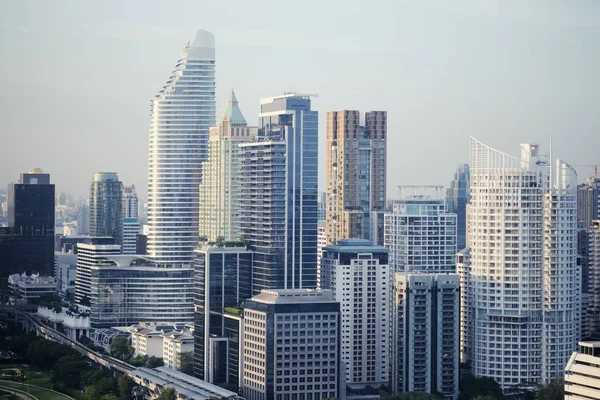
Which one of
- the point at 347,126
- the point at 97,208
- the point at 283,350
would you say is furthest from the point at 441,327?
the point at 97,208

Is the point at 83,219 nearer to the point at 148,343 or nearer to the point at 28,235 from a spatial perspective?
the point at 28,235

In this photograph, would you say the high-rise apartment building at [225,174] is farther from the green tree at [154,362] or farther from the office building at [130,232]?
the office building at [130,232]

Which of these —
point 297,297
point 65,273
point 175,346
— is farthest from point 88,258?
point 297,297

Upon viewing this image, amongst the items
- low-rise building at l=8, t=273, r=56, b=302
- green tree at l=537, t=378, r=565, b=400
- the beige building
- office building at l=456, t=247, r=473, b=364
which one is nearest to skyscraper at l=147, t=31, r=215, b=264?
the beige building

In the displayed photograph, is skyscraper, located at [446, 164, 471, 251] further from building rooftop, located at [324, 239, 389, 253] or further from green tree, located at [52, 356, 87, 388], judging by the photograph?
green tree, located at [52, 356, 87, 388]

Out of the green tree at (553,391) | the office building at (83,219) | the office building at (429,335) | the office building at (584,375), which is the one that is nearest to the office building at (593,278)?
the green tree at (553,391)

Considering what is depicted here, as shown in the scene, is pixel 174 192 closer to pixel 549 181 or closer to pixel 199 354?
pixel 199 354
